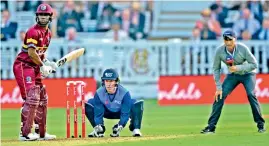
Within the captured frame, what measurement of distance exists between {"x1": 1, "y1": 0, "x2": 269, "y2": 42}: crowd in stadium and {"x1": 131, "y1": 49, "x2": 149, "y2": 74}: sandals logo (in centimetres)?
92

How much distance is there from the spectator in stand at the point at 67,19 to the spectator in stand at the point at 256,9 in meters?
5.24

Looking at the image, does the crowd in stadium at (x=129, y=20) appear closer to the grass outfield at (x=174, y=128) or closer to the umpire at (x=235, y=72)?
the grass outfield at (x=174, y=128)

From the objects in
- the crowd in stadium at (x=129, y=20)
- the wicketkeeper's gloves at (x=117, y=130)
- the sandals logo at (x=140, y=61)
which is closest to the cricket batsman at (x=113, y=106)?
the wicketkeeper's gloves at (x=117, y=130)

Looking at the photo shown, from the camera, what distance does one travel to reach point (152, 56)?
29.7 meters

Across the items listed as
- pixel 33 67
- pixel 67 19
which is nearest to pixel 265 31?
pixel 67 19

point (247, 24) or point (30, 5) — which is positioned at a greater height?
point (30, 5)

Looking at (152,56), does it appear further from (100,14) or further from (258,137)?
(258,137)

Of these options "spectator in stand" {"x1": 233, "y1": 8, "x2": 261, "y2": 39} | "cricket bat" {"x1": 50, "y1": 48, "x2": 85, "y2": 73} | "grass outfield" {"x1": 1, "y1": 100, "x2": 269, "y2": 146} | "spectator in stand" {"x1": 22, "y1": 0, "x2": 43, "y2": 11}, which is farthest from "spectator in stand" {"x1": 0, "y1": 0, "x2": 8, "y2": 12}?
"cricket bat" {"x1": 50, "y1": 48, "x2": 85, "y2": 73}

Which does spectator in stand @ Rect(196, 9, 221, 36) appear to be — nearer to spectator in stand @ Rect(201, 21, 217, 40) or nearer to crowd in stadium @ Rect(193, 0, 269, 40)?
crowd in stadium @ Rect(193, 0, 269, 40)

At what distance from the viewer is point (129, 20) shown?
30969 mm

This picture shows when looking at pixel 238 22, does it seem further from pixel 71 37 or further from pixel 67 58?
pixel 67 58

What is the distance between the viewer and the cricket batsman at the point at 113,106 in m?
16.5

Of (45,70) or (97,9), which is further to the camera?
(97,9)

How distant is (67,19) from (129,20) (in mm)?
1949
